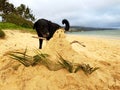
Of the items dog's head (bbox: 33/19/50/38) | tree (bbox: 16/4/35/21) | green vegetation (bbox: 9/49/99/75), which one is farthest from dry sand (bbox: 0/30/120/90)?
tree (bbox: 16/4/35/21)

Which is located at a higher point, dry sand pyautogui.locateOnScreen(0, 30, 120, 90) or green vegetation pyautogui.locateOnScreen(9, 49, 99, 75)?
green vegetation pyautogui.locateOnScreen(9, 49, 99, 75)

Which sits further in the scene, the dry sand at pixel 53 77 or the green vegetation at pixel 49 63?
the green vegetation at pixel 49 63

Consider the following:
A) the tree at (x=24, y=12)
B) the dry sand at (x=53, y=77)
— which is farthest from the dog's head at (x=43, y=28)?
the tree at (x=24, y=12)

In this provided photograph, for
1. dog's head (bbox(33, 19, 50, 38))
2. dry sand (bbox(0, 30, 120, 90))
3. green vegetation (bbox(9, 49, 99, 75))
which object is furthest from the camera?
dog's head (bbox(33, 19, 50, 38))

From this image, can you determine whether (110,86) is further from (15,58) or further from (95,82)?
(15,58)

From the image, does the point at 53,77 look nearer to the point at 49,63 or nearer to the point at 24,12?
the point at 49,63

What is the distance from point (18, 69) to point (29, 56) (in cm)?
37

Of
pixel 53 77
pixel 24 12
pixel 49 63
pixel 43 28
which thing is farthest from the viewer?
pixel 24 12

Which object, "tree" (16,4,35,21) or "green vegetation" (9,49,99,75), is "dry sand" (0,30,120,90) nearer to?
"green vegetation" (9,49,99,75)

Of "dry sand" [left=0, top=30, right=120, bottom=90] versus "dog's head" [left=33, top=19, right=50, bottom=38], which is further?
"dog's head" [left=33, top=19, right=50, bottom=38]

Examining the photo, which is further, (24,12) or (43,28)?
(24,12)

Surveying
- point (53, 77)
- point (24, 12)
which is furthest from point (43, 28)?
point (24, 12)

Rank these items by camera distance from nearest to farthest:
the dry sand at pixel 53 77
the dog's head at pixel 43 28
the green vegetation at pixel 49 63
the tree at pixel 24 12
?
the dry sand at pixel 53 77 → the green vegetation at pixel 49 63 → the dog's head at pixel 43 28 → the tree at pixel 24 12

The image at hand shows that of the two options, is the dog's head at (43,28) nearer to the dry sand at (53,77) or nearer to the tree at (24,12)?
the dry sand at (53,77)
